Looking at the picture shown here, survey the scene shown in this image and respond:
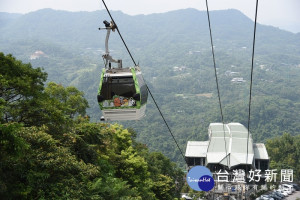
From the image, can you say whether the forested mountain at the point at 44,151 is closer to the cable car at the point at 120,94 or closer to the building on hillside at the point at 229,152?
the cable car at the point at 120,94

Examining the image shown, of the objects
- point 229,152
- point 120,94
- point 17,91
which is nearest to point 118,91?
point 120,94

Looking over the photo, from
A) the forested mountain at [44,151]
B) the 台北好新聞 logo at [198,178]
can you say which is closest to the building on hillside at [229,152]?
the forested mountain at [44,151]

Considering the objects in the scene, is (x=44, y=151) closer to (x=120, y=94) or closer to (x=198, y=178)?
(x=120, y=94)

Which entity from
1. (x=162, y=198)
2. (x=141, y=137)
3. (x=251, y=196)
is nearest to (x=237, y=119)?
(x=141, y=137)

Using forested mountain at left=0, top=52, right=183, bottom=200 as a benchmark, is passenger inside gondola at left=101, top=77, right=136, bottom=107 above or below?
above

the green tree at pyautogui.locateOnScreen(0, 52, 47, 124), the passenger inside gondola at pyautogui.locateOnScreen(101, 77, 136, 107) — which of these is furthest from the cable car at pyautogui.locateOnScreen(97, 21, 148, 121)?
the green tree at pyautogui.locateOnScreen(0, 52, 47, 124)

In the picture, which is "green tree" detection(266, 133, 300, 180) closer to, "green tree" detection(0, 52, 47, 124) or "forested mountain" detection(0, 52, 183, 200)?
"forested mountain" detection(0, 52, 183, 200)
